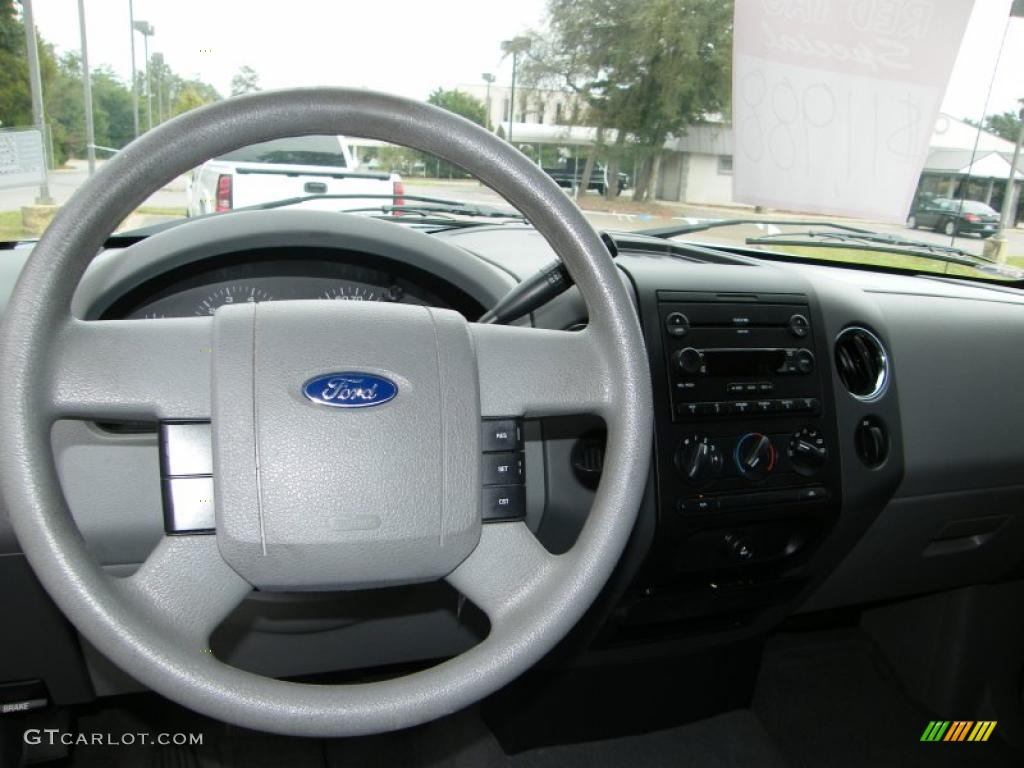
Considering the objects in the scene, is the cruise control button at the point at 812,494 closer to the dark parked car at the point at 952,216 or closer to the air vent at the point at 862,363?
the air vent at the point at 862,363

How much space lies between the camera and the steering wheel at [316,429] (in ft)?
2.80

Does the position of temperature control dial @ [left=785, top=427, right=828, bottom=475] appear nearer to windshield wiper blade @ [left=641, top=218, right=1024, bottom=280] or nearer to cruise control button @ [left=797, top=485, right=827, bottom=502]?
cruise control button @ [left=797, top=485, right=827, bottom=502]

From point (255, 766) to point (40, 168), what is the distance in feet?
4.35

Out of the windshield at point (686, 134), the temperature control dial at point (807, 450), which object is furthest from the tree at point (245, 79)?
the temperature control dial at point (807, 450)

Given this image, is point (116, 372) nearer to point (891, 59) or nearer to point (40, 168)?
point (40, 168)

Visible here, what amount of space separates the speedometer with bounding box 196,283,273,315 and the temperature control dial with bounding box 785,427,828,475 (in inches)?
37.6

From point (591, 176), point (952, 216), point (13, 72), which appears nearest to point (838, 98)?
point (952, 216)

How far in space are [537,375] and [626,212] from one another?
2.92 ft

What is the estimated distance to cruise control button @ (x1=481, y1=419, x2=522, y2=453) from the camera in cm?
101

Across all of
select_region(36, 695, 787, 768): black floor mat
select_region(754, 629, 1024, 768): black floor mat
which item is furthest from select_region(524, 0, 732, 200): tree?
select_region(754, 629, 1024, 768): black floor mat

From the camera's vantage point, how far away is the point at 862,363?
64.8 inches

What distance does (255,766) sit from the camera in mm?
1920

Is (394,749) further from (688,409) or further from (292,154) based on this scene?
(292,154)

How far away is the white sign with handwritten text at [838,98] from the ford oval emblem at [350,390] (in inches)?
48.4
